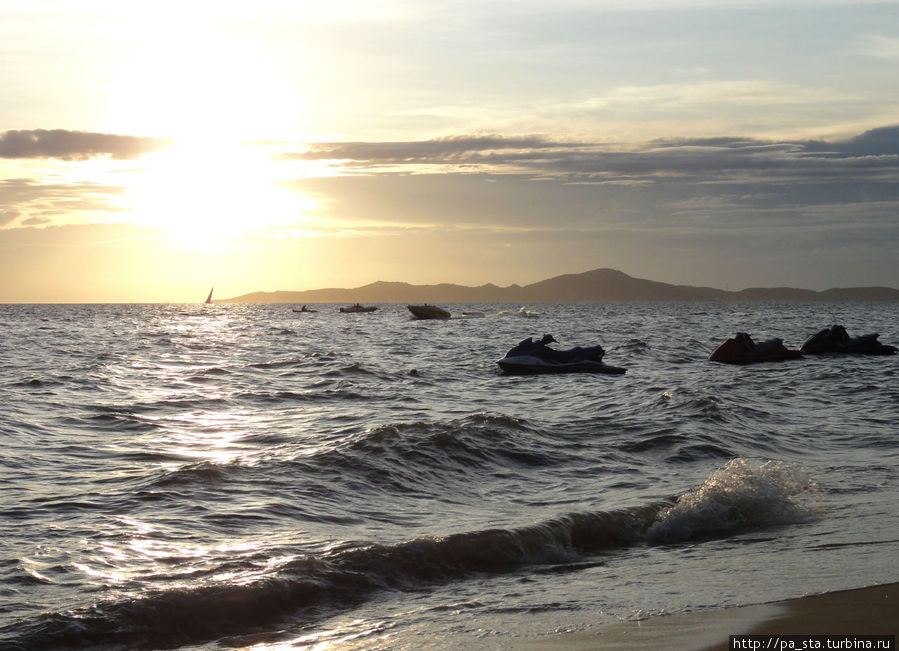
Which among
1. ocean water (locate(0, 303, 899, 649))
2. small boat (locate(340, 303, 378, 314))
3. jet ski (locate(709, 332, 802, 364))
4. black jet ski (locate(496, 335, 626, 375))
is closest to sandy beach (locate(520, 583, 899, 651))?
ocean water (locate(0, 303, 899, 649))

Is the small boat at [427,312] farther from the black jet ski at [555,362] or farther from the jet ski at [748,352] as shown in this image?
the black jet ski at [555,362]

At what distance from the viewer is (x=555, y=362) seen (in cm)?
3259

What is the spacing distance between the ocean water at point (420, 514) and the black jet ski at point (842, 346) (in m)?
16.5

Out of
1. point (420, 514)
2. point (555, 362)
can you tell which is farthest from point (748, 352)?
point (420, 514)

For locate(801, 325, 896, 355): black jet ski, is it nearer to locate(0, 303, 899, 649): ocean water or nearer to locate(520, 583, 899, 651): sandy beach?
locate(0, 303, 899, 649): ocean water

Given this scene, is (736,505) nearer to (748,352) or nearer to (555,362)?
(555,362)

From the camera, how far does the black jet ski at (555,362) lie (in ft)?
105

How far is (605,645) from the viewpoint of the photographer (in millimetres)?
6535

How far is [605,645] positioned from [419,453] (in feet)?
27.7

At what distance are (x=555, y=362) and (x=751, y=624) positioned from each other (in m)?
25.9

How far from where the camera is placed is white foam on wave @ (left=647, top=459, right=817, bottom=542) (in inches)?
421

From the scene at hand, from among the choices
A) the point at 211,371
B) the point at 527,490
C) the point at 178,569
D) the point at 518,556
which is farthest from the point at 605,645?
the point at 211,371

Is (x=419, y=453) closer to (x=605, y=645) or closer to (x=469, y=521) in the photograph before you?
(x=469, y=521)

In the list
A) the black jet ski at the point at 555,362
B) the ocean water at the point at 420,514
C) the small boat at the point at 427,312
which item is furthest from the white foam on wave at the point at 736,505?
the small boat at the point at 427,312
